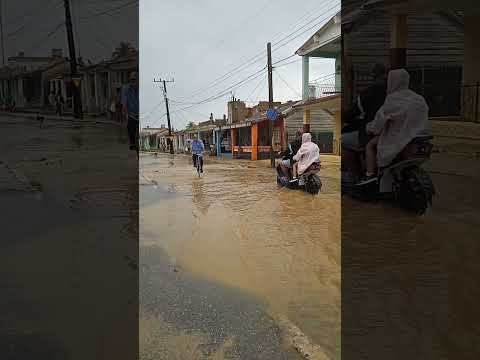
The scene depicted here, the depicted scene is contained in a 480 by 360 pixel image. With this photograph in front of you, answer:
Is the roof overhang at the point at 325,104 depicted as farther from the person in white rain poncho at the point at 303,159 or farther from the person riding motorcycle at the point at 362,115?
the person in white rain poncho at the point at 303,159

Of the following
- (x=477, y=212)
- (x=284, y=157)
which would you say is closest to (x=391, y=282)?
(x=477, y=212)

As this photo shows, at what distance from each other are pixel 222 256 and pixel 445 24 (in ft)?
11.6

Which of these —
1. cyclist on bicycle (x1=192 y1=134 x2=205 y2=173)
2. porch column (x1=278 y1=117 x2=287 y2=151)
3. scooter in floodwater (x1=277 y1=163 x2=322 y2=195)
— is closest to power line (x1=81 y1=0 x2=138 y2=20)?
porch column (x1=278 y1=117 x2=287 y2=151)

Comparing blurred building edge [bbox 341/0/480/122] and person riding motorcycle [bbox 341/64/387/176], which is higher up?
blurred building edge [bbox 341/0/480/122]

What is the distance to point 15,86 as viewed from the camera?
A: 1383 mm

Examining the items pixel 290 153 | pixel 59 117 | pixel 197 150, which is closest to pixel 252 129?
pixel 290 153

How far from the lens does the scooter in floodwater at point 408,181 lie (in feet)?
4.35

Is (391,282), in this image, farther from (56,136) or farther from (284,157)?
(284,157)

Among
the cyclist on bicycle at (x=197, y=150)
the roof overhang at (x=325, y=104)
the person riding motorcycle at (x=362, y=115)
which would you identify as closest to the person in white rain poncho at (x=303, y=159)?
the roof overhang at (x=325, y=104)

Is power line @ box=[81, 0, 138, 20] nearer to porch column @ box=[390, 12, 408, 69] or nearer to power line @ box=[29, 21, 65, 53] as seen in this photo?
power line @ box=[29, 21, 65, 53]

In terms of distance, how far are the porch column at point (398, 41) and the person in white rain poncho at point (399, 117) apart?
0.04 metres

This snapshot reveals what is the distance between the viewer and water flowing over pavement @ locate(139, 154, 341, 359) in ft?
8.41

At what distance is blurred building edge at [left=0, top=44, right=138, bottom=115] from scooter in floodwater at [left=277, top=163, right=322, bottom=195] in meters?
3.77

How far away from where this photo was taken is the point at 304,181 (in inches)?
223
